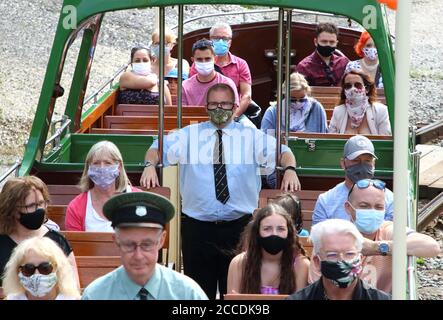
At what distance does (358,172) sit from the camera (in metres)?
10.0

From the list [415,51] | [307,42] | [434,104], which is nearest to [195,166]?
[307,42]

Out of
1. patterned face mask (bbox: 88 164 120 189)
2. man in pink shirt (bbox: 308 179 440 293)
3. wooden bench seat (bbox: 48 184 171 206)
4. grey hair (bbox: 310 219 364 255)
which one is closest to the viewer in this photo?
grey hair (bbox: 310 219 364 255)

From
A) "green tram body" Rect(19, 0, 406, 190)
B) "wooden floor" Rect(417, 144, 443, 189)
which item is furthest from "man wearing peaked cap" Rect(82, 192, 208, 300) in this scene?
"wooden floor" Rect(417, 144, 443, 189)

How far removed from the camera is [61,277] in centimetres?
783

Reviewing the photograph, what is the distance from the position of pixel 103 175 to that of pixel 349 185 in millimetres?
1659

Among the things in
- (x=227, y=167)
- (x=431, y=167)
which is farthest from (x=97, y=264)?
(x=431, y=167)

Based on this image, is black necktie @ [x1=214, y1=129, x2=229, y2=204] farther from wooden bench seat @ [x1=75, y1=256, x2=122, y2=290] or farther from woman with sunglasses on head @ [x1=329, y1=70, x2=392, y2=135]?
woman with sunglasses on head @ [x1=329, y1=70, x2=392, y2=135]

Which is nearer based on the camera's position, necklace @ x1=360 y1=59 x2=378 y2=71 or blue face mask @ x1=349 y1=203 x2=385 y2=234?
blue face mask @ x1=349 y1=203 x2=385 y2=234

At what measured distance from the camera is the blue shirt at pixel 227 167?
10305 mm

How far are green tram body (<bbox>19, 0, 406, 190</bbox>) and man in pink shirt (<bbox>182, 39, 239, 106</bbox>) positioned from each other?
966 millimetres

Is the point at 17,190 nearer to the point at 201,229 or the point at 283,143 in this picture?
the point at 201,229

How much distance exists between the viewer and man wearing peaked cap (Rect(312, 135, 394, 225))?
969 centimetres

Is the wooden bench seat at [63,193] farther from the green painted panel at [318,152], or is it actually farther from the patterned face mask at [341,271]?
the patterned face mask at [341,271]

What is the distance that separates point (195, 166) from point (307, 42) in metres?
7.13
